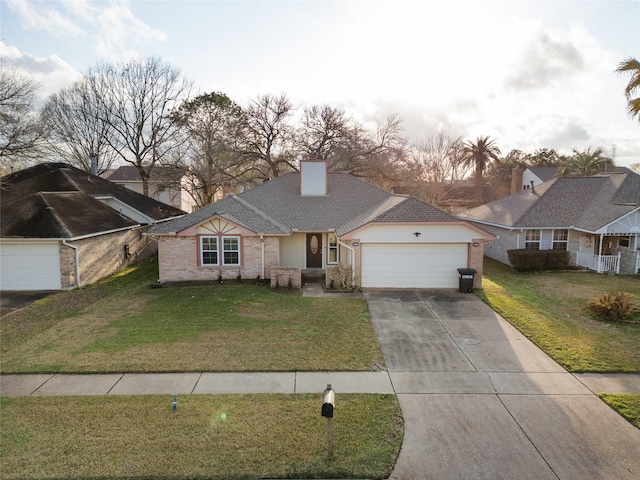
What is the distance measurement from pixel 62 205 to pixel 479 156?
37315 mm

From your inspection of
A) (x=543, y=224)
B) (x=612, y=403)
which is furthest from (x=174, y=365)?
(x=543, y=224)

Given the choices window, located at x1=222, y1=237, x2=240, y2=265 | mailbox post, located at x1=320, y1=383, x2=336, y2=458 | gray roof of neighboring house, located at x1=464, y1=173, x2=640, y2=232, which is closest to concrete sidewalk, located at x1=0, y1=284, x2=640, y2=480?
mailbox post, located at x1=320, y1=383, x2=336, y2=458

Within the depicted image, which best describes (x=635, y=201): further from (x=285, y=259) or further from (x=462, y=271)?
(x=285, y=259)

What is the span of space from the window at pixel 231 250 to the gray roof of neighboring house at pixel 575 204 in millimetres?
14896

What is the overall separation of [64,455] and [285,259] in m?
14.0

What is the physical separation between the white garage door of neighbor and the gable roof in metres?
0.65

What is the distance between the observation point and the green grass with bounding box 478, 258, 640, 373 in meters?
9.20

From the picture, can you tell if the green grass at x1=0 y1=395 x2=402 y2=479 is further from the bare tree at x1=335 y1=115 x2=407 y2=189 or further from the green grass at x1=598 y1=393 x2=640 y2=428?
the bare tree at x1=335 y1=115 x2=407 y2=189

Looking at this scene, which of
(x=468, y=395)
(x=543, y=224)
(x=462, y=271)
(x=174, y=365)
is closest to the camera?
(x=468, y=395)

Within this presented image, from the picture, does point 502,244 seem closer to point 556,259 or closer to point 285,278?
point 556,259

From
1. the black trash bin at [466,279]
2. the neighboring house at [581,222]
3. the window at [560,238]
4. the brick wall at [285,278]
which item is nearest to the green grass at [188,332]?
the brick wall at [285,278]

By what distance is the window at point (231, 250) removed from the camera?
17.2m

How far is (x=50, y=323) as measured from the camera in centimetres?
1203

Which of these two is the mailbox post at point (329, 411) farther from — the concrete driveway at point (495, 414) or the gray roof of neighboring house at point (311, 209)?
the gray roof of neighboring house at point (311, 209)
